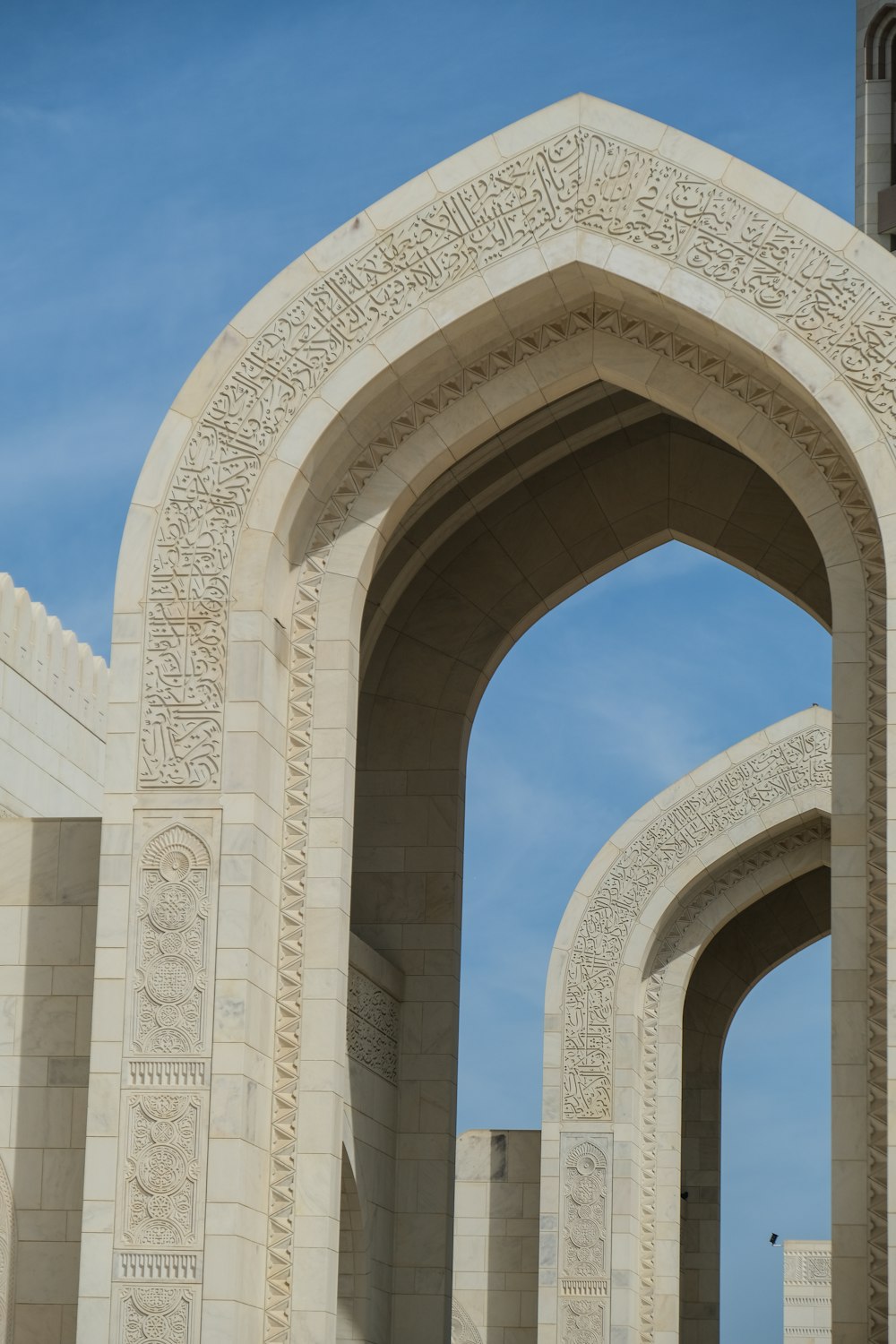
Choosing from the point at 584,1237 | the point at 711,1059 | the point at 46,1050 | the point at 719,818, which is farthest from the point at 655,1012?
the point at 46,1050

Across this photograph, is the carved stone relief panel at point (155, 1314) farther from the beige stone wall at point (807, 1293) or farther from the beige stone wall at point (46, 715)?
the beige stone wall at point (807, 1293)

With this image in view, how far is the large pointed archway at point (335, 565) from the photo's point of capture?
8.30 m

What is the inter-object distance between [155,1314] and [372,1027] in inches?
132

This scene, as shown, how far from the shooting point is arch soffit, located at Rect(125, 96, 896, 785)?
8.86 m

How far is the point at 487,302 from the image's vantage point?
915 cm

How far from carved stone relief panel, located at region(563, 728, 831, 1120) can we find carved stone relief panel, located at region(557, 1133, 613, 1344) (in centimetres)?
30

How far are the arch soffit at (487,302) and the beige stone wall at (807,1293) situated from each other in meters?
17.1

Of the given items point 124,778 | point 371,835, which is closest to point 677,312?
point 124,778

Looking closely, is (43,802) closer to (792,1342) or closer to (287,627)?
(287,627)

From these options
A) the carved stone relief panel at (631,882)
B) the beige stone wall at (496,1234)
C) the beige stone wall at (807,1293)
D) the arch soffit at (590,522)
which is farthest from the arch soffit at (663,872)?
the beige stone wall at (807,1293)

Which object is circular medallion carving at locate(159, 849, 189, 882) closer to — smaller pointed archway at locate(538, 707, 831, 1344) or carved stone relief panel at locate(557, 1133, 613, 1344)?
smaller pointed archway at locate(538, 707, 831, 1344)

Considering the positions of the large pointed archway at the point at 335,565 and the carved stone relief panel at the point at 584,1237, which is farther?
the carved stone relief panel at the point at 584,1237

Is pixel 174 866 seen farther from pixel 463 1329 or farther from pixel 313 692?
pixel 463 1329

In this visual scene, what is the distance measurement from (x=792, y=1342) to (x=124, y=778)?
17584 mm
